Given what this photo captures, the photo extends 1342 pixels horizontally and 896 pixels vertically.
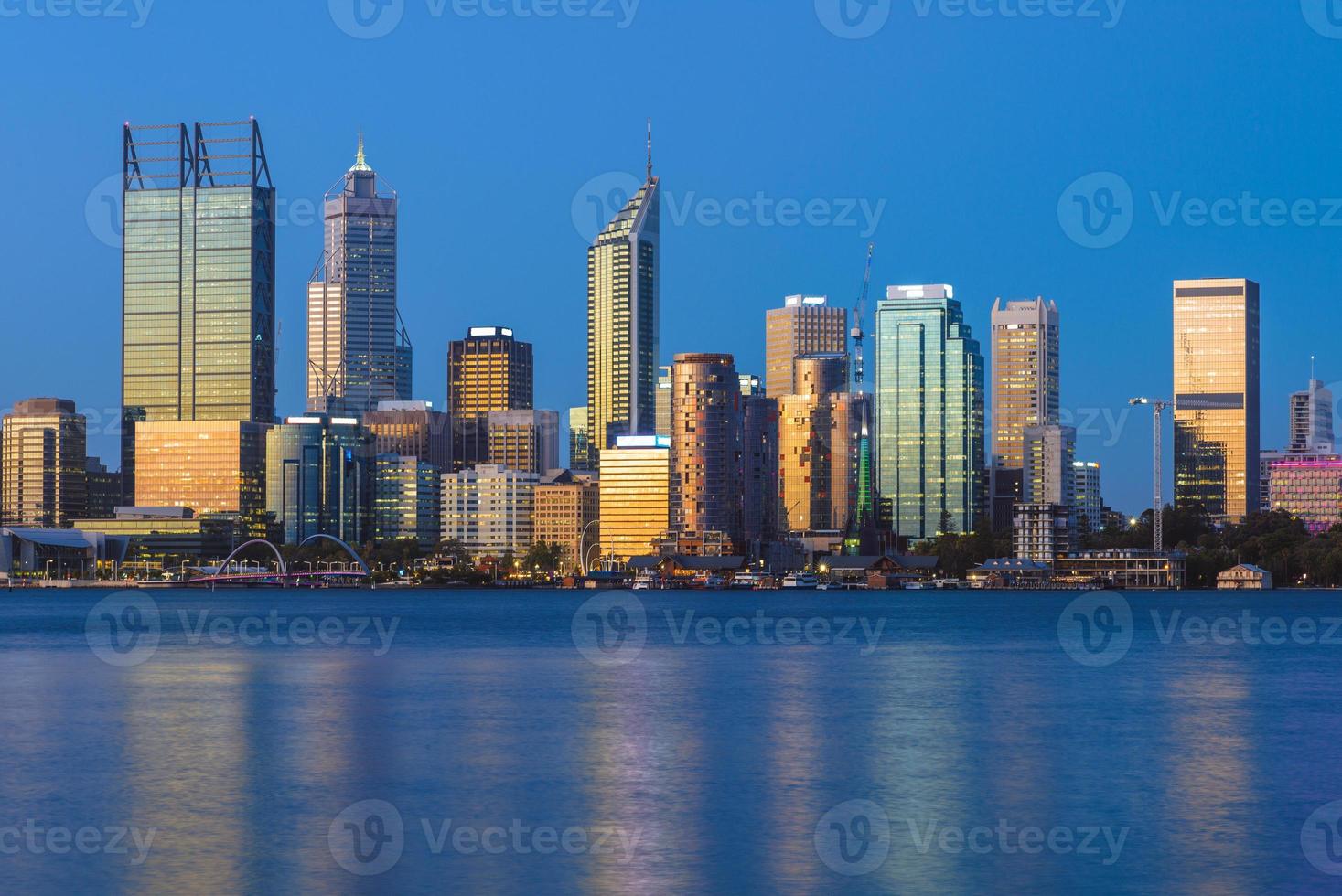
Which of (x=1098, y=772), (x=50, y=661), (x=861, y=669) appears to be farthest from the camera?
(x=50, y=661)

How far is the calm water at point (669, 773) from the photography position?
35469 mm

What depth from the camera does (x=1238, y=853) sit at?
3712 cm

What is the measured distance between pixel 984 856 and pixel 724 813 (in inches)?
268

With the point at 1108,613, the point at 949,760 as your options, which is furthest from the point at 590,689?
the point at 1108,613

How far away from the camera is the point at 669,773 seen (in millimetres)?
48031

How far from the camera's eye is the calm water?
116ft

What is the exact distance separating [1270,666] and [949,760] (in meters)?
45.9

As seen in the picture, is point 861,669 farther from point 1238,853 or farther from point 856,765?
point 1238,853

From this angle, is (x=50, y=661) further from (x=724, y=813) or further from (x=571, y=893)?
(x=571, y=893)

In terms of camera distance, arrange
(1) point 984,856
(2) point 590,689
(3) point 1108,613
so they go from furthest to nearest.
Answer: (3) point 1108,613
(2) point 590,689
(1) point 984,856

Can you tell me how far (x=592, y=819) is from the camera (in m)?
40.8

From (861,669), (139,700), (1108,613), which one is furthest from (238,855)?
(1108,613)

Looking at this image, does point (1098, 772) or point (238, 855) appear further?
point (1098, 772)

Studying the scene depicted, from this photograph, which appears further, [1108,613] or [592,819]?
[1108,613]
